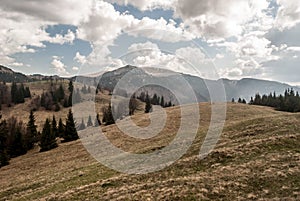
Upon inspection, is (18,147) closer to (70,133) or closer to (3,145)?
(3,145)

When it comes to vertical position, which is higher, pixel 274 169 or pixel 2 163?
pixel 274 169

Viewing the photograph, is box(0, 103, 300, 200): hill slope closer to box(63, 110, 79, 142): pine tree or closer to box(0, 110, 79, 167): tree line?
box(0, 110, 79, 167): tree line

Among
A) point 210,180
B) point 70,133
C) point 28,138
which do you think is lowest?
point 28,138

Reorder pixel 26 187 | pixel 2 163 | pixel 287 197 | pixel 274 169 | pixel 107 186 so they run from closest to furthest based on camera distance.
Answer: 1. pixel 287 197
2. pixel 274 169
3. pixel 107 186
4. pixel 26 187
5. pixel 2 163

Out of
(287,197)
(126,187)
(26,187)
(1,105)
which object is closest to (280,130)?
(287,197)

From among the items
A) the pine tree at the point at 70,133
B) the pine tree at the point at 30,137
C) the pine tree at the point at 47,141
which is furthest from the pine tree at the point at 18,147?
the pine tree at the point at 70,133

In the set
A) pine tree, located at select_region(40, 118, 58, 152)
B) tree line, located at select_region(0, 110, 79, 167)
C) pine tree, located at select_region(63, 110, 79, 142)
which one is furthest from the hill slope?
pine tree, located at select_region(63, 110, 79, 142)

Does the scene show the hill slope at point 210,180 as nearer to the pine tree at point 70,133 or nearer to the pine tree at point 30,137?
the pine tree at point 30,137

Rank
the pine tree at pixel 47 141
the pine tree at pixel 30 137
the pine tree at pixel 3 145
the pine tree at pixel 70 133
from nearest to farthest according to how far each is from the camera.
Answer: the pine tree at pixel 3 145, the pine tree at pixel 47 141, the pine tree at pixel 30 137, the pine tree at pixel 70 133

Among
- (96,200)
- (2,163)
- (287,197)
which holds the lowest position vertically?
(2,163)

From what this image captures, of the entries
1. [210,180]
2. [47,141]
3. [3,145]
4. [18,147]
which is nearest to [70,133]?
[47,141]

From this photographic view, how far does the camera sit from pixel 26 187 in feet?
110

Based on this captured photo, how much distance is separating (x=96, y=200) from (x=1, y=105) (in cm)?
17492

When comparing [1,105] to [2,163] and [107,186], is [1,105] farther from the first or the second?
[107,186]
